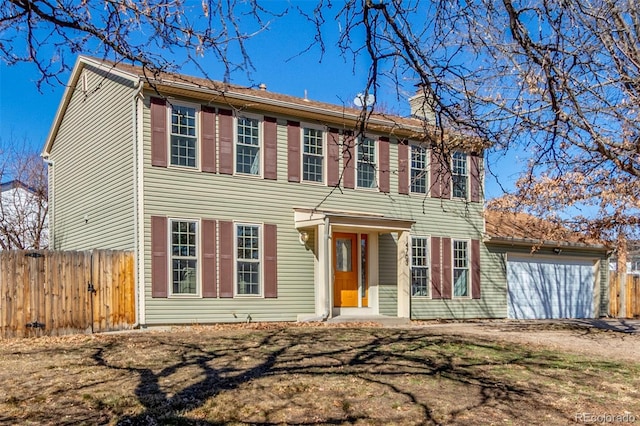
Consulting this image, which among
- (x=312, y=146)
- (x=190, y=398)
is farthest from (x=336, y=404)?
(x=312, y=146)

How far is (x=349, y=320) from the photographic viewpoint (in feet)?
50.6

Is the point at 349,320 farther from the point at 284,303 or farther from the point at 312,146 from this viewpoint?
the point at 312,146

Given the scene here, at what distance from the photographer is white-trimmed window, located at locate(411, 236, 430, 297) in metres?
17.6

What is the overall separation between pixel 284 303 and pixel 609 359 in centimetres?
731

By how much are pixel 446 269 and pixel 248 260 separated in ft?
20.1

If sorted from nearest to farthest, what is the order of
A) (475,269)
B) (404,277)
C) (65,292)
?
(65,292)
(404,277)
(475,269)

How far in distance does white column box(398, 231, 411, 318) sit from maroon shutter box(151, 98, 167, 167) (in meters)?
6.34

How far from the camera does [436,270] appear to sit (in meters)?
18.0

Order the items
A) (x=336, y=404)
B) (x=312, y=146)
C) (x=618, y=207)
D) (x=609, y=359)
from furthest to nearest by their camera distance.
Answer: (x=312, y=146)
(x=618, y=207)
(x=609, y=359)
(x=336, y=404)

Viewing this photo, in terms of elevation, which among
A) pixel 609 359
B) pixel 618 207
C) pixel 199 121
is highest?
pixel 199 121

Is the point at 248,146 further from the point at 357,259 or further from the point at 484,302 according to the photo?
the point at 484,302

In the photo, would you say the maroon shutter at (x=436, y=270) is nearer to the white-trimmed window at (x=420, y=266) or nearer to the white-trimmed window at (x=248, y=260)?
Answer: the white-trimmed window at (x=420, y=266)

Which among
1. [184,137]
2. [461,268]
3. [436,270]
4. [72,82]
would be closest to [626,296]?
[461,268]

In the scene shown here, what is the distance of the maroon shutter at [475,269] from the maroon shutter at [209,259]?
7.90m
